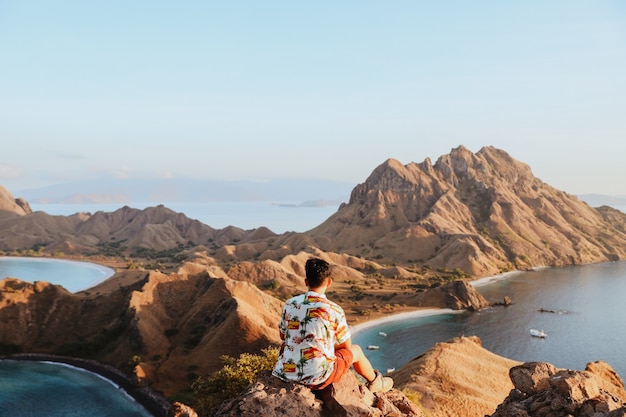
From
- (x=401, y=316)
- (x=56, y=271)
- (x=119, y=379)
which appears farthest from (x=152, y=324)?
(x=56, y=271)

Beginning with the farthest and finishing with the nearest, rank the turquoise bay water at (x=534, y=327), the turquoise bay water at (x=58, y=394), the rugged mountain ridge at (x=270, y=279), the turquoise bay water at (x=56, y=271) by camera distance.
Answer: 1. the turquoise bay water at (x=56, y=271)
2. the turquoise bay water at (x=534, y=327)
3. the rugged mountain ridge at (x=270, y=279)
4. the turquoise bay water at (x=58, y=394)

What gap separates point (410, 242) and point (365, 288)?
52.3 meters

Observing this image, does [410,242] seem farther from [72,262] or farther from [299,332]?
[299,332]

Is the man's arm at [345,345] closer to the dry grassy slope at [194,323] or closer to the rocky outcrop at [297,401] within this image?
the rocky outcrop at [297,401]

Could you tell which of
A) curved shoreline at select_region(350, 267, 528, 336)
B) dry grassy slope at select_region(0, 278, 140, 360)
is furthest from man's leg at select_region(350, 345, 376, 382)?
curved shoreline at select_region(350, 267, 528, 336)

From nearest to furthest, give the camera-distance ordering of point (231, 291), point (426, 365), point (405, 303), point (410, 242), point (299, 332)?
1. point (299, 332)
2. point (426, 365)
3. point (231, 291)
4. point (405, 303)
5. point (410, 242)

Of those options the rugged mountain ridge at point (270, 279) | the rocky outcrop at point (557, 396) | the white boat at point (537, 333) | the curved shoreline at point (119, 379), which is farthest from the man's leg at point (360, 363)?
the white boat at point (537, 333)

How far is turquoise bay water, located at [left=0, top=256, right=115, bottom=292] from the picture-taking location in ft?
439

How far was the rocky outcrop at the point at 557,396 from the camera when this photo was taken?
1452 cm

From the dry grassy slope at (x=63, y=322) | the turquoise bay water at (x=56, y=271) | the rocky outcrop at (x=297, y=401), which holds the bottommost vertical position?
the turquoise bay water at (x=56, y=271)

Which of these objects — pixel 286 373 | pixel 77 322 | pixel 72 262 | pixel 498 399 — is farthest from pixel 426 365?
pixel 72 262

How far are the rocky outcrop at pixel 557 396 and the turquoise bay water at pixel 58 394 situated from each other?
142 feet

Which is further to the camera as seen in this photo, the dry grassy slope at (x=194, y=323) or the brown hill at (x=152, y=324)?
the brown hill at (x=152, y=324)

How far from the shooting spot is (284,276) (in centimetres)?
11206
